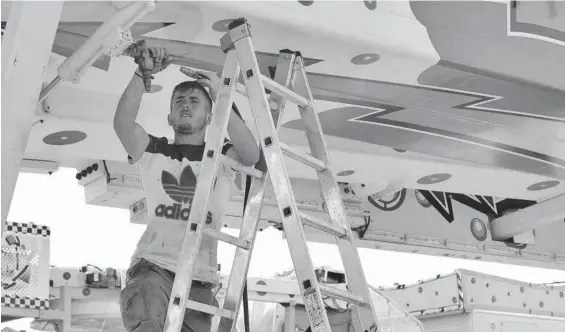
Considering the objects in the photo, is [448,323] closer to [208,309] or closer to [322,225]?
[322,225]

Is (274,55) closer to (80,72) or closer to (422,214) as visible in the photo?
(80,72)

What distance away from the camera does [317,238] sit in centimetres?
885

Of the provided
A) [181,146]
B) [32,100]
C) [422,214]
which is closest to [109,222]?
[422,214]

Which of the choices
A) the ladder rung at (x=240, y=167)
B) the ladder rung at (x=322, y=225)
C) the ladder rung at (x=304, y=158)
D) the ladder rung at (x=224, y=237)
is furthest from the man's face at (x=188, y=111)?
the ladder rung at (x=322, y=225)

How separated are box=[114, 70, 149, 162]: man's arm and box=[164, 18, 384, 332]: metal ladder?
0.33m

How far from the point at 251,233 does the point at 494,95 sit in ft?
9.33

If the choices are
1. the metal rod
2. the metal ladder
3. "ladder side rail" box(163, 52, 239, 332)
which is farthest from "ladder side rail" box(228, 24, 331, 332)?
the metal rod

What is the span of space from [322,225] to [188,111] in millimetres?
809

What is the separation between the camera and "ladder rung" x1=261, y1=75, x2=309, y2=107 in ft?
13.7

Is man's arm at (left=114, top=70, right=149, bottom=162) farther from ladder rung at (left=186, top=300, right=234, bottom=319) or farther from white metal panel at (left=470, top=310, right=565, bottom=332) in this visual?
white metal panel at (left=470, top=310, right=565, bottom=332)

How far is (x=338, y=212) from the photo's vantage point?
14.1 feet

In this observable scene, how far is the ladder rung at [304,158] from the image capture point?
4.06m

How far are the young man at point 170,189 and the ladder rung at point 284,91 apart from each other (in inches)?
8.4

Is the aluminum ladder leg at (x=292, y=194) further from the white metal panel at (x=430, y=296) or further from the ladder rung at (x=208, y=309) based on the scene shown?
the white metal panel at (x=430, y=296)
